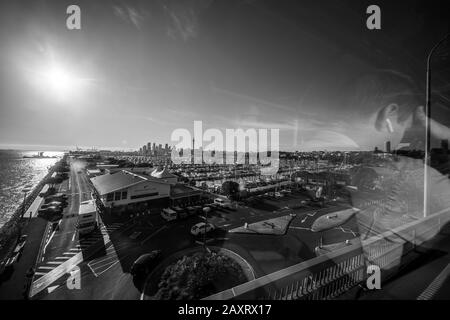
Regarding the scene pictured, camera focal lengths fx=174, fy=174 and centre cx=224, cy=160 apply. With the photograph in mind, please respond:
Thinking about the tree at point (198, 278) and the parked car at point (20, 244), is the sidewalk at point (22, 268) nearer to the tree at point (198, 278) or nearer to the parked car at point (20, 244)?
the parked car at point (20, 244)

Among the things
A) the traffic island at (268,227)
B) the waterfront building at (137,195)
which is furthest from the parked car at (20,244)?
the traffic island at (268,227)

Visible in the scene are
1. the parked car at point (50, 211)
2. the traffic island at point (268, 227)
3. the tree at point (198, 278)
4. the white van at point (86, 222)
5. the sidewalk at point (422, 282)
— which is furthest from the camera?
the parked car at point (50, 211)

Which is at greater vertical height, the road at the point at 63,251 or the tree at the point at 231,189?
the tree at the point at 231,189

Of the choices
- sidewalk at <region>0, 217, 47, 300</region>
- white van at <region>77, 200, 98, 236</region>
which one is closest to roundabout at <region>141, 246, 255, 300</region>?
sidewalk at <region>0, 217, 47, 300</region>

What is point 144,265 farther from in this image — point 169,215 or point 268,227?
point 268,227

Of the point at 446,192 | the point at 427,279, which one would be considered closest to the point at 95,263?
the point at 427,279
